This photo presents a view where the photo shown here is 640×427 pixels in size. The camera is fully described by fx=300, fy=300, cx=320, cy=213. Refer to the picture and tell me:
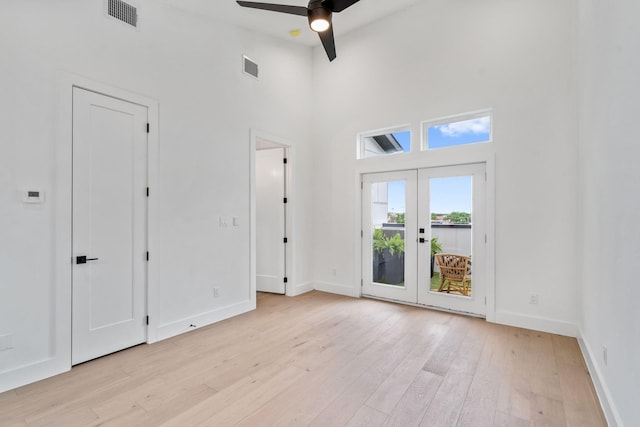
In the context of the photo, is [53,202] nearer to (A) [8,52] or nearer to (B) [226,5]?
(A) [8,52]

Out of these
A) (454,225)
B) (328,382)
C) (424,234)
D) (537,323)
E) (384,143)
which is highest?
(384,143)

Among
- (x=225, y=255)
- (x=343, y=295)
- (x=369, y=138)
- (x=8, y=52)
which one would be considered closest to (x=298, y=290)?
(x=343, y=295)

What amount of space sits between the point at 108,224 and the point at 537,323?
4.81 meters

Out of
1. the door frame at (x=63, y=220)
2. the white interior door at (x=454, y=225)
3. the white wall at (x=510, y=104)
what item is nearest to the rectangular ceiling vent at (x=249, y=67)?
the white wall at (x=510, y=104)

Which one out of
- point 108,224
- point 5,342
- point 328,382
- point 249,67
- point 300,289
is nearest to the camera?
point 5,342

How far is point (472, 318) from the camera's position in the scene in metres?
3.93

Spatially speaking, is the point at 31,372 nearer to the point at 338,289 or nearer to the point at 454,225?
the point at 338,289

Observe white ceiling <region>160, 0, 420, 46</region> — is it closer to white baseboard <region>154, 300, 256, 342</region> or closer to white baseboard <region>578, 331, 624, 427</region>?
white baseboard <region>154, 300, 256, 342</region>

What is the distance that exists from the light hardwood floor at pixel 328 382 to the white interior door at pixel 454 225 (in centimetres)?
56

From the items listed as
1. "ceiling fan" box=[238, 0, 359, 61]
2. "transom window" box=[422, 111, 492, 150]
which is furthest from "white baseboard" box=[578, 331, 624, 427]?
"ceiling fan" box=[238, 0, 359, 61]

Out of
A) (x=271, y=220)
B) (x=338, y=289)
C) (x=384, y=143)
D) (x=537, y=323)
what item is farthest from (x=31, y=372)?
(x=537, y=323)

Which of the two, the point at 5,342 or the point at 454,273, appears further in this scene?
the point at 454,273

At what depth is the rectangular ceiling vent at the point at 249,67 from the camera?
4.26 metres

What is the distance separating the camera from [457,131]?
13.6ft
